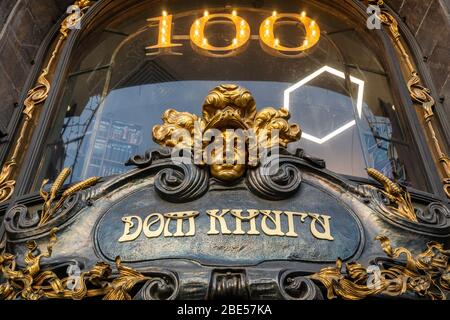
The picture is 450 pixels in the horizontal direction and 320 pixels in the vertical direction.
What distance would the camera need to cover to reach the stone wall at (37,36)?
7.64 metres

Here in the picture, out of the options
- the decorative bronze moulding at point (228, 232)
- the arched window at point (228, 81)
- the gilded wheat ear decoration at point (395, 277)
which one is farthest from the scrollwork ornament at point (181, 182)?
the gilded wheat ear decoration at point (395, 277)

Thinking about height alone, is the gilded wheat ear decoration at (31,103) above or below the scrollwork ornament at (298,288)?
above

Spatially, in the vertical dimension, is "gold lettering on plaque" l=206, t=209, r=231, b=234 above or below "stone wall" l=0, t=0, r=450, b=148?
below

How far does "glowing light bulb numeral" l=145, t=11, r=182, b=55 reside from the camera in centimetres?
799

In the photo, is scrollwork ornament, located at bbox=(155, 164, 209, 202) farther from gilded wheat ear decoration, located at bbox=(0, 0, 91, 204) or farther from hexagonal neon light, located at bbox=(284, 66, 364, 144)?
gilded wheat ear decoration, located at bbox=(0, 0, 91, 204)

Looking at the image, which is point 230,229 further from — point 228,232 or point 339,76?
point 339,76

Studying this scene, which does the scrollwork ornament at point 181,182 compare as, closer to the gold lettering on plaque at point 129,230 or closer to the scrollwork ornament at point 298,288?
the gold lettering on plaque at point 129,230

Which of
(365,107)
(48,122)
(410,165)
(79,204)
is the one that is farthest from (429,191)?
(48,122)

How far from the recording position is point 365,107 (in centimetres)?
732

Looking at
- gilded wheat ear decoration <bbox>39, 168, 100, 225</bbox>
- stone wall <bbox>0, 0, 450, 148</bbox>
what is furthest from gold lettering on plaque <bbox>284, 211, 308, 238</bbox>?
stone wall <bbox>0, 0, 450, 148</bbox>

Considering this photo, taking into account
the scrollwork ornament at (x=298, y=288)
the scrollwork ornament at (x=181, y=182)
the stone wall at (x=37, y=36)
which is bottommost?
the scrollwork ornament at (x=298, y=288)

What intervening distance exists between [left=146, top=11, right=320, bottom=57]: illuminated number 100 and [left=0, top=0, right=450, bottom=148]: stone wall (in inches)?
47.6

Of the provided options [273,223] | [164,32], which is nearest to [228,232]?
[273,223]

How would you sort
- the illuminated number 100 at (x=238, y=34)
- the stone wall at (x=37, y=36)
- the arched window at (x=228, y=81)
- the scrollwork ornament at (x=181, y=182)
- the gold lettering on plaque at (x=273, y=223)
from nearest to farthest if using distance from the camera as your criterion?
1. the gold lettering on plaque at (x=273, y=223)
2. the scrollwork ornament at (x=181, y=182)
3. the arched window at (x=228, y=81)
4. the stone wall at (x=37, y=36)
5. the illuminated number 100 at (x=238, y=34)
